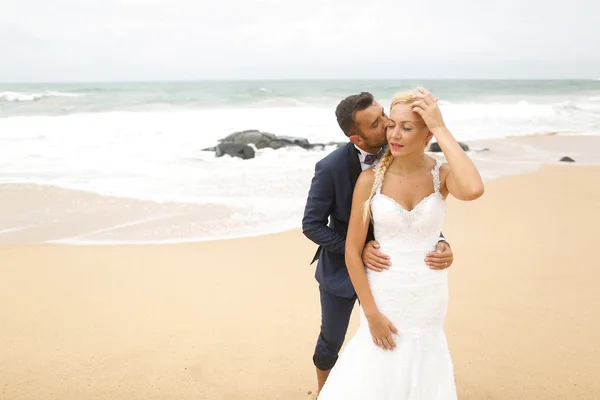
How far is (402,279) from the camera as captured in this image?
2.24 metres

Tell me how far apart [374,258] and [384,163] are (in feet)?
1.43

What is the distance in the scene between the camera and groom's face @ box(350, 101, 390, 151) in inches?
89.3

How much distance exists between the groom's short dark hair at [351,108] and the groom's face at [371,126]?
18 millimetres

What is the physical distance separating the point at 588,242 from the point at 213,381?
15.4 feet

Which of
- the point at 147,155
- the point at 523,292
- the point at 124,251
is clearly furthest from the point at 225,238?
the point at 147,155

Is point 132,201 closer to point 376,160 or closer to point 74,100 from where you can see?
point 376,160

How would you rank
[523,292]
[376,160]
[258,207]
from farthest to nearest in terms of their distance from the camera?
1. [258,207]
2. [523,292]
3. [376,160]

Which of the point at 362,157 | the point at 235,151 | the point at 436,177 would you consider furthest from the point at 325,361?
the point at 235,151

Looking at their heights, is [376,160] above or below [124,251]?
above

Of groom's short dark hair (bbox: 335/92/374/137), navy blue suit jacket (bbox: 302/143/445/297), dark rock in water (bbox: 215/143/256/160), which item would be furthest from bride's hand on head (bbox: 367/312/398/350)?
dark rock in water (bbox: 215/143/256/160)

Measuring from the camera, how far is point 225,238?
6.36 metres

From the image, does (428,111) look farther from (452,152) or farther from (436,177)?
(436,177)

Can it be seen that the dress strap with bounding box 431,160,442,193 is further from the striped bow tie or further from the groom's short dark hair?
the groom's short dark hair

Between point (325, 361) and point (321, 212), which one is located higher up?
point (321, 212)
